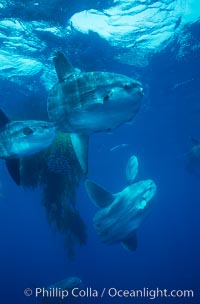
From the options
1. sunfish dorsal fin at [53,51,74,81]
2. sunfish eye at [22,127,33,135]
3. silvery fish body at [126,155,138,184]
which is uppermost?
silvery fish body at [126,155,138,184]

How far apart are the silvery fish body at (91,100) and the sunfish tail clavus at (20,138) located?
22cm

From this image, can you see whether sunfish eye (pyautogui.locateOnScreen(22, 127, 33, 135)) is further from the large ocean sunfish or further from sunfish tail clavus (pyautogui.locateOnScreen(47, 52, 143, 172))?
the large ocean sunfish

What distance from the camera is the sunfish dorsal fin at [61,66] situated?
11.1ft

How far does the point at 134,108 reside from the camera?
9.34ft

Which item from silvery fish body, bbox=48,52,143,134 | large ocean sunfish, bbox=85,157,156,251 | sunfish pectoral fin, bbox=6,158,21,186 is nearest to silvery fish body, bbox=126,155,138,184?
large ocean sunfish, bbox=85,157,156,251

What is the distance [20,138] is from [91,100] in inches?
45.4

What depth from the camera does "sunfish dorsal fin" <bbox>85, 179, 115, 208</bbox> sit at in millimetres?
6910

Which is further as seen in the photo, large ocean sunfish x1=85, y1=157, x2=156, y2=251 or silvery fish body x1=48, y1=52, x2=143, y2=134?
large ocean sunfish x1=85, y1=157, x2=156, y2=251

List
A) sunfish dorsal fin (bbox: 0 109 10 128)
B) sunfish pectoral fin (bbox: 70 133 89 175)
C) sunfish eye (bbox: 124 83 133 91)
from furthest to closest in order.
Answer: sunfish dorsal fin (bbox: 0 109 10 128)
sunfish pectoral fin (bbox: 70 133 89 175)
sunfish eye (bbox: 124 83 133 91)

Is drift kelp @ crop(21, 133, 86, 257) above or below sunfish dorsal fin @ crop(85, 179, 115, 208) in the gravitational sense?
above

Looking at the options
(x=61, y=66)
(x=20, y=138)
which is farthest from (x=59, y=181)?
(x=61, y=66)

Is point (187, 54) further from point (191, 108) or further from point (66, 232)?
point (66, 232)

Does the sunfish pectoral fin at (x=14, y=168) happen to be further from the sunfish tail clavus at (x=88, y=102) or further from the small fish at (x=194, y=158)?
the small fish at (x=194, y=158)

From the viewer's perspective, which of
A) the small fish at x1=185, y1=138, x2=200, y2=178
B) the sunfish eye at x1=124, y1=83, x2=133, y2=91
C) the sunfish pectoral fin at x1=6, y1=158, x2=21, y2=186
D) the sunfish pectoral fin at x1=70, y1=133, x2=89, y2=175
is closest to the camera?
the sunfish eye at x1=124, y1=83, x2=133, y2=91
